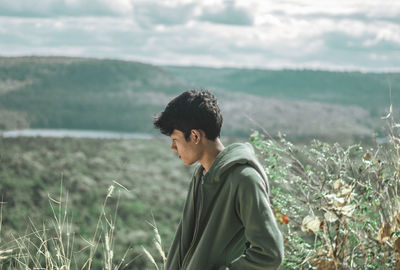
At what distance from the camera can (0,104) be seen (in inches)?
1726

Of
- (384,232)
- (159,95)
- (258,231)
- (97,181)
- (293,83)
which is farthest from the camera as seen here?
(293,83)

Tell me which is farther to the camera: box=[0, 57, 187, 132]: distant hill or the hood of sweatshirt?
box=[0, 57, 187, 132]: distant hill

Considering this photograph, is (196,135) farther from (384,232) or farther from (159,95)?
(159,95)

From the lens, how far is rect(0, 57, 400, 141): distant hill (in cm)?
4447

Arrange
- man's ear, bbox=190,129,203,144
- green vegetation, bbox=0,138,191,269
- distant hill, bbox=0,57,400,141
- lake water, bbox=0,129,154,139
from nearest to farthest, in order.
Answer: man's ear, bbox=190,129,203,144, green vegetation, bbox=0,138,191,269, lake water, bbox=0,129,154,139, distant hill, bbox=0,57,400,141

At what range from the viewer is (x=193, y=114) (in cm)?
136

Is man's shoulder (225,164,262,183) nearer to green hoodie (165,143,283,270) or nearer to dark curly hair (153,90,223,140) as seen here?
green hoodie (165,143,283,270)

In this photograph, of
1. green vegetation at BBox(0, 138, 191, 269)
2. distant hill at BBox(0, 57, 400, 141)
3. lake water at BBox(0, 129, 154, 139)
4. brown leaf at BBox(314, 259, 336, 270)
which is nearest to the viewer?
brown leaf at BBox(314, 259, 336, 270)

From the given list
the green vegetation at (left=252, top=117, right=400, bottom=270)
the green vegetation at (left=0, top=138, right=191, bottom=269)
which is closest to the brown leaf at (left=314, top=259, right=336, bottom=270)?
the green vegetation at (left=252, top=117, right=400, bottom=270)

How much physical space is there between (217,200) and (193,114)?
243 mm

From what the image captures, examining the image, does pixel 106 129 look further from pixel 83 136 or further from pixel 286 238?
pixel 286 238

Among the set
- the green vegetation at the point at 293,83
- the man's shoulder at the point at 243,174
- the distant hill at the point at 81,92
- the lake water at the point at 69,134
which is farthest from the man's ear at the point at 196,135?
the green vegetation at the point at 293,83

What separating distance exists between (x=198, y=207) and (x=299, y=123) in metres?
45.6

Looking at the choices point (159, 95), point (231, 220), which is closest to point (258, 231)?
point (231, 220)
